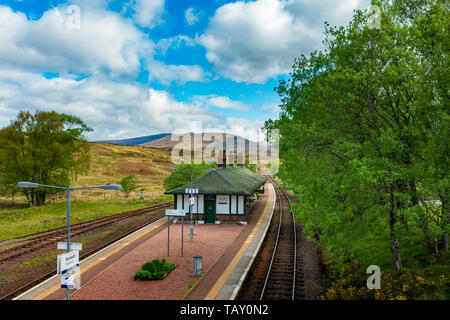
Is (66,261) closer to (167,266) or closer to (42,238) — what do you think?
(167,266)

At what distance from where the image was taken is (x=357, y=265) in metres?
17.3

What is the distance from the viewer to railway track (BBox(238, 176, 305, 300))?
15.7 meters

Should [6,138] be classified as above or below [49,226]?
above

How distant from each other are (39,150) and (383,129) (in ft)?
156

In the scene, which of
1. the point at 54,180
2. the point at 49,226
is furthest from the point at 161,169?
the point at 49,226

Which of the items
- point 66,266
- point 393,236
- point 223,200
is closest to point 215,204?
point 223,200

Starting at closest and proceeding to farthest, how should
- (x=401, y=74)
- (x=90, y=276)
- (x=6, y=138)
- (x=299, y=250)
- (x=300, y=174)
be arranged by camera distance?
(x=401, y=74) → (x=90, y=276) → (x=300, y=174) → (x=299, y=250) → (x=6, y=138)

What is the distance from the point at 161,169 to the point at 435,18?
464 ft

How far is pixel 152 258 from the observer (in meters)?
20.6

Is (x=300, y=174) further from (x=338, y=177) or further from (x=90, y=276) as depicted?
(x=90, y=276)

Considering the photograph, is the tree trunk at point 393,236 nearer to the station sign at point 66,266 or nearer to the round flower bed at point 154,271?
the round flower bed at point 154,271

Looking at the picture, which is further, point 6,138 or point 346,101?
Result: point 6,138

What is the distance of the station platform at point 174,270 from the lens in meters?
14.8

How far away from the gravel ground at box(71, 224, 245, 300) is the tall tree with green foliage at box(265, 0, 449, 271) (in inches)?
320
